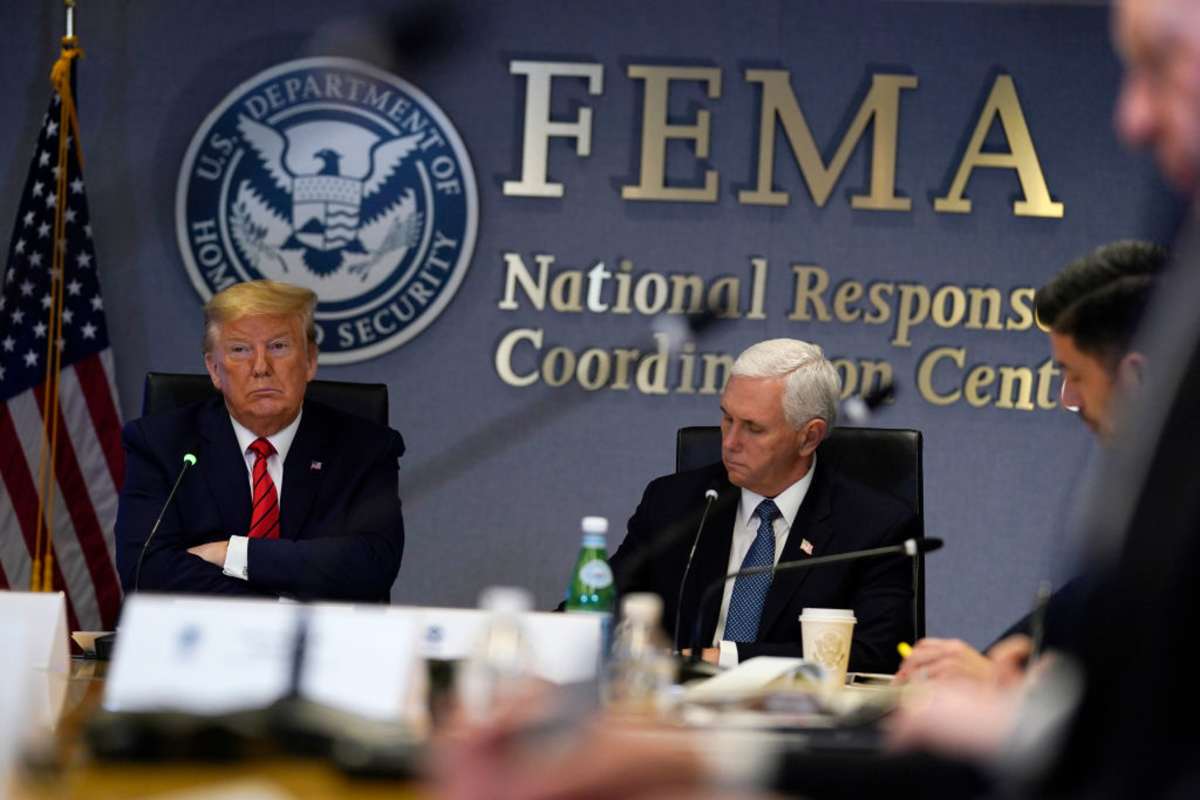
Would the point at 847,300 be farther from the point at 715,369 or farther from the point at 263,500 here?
the point at 263,500

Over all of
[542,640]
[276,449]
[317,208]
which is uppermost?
[317,208]

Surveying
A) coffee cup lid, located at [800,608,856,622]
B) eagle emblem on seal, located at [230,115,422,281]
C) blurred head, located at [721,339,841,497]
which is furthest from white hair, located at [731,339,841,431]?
eagle emblem on seal, located at [230,115,422,281]

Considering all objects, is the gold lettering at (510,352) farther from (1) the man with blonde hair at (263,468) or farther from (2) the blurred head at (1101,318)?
(2) the blurred head at (1101,318)

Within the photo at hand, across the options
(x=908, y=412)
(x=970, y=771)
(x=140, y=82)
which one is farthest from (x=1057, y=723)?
(x=140, y=82)

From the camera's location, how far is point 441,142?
518 centimetres

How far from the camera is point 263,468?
12.5ft

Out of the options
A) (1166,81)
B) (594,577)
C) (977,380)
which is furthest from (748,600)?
(1166,81)

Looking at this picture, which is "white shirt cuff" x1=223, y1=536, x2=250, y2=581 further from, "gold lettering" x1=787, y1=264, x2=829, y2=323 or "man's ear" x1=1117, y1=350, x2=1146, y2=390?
"gold lettering" x1=787, y1=264, x2=829, y2=323

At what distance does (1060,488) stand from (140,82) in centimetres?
309

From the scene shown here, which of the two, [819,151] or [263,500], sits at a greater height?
[819,151]

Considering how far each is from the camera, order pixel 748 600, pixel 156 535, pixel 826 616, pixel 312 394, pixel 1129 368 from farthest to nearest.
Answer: pixel 312 394 → pixel 156 535 → pixel 748 600 → pixel 826 616 → pixel 1129 368

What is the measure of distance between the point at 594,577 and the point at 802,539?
0.89 metres

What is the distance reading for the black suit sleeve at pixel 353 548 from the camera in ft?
11.6

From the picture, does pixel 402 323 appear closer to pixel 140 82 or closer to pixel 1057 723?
pixel 140 82
